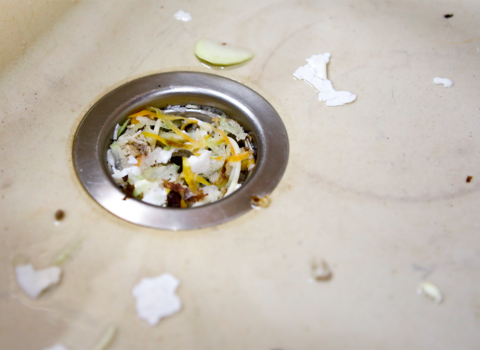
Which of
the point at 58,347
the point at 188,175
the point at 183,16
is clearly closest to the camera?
the point at 58,347

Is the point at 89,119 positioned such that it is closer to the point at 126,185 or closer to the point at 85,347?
the point at 126,185

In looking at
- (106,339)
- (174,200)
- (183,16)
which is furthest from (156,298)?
(183,16)

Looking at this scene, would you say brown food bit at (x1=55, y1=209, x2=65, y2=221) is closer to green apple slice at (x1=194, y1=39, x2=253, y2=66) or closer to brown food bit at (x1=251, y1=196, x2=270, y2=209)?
brown food bit at (x1=251, y1=196, x2=270, y2=209)

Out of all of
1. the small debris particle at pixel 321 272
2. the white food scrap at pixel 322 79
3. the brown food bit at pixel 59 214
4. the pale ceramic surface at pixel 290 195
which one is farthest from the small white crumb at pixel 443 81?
the brown food bit at pixel 59 214

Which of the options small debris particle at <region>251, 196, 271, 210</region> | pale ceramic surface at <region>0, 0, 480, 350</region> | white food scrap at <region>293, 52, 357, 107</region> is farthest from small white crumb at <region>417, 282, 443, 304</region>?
white food scrap at <region>293, 52, 357, 107</region>

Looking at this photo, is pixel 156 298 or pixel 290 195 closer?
pixel 156 298

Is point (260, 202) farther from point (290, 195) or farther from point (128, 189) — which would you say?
point (128, 189)
